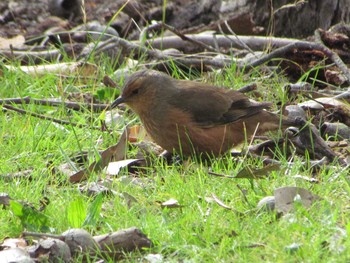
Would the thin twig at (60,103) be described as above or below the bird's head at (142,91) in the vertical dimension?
below

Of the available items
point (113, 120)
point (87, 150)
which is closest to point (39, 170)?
point (87, 150)

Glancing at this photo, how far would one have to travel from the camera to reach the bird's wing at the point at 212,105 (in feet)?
20.1

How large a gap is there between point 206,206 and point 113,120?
2060mm

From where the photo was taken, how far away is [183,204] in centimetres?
473

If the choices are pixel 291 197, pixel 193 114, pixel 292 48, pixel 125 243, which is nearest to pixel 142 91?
pixel 193 114

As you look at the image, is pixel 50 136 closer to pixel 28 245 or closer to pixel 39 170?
pixel 39 170

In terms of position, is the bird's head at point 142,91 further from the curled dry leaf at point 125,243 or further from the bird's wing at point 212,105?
the curled dry leaf at point 125,243

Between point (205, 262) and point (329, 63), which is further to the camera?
point (329, 63)

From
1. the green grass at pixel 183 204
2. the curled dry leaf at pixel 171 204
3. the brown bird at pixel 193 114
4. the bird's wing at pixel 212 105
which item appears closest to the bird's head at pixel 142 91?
the brown bird at pixel 193 114

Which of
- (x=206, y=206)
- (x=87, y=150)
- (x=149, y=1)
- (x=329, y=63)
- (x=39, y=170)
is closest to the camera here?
(x=206, y=206)

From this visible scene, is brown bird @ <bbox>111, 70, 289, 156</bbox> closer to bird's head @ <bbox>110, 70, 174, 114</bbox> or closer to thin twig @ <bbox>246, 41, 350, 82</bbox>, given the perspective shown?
bird's head @ <bbox>110, 70, 174, 114</bbox>

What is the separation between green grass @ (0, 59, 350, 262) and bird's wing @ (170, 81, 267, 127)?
1.41 feet

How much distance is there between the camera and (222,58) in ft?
24.8

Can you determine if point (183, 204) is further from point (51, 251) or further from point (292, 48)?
point (292, 48)
